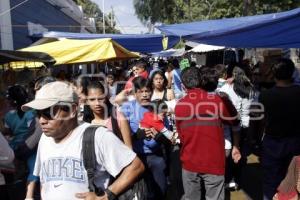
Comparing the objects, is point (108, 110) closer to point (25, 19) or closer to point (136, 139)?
point (136, 139)

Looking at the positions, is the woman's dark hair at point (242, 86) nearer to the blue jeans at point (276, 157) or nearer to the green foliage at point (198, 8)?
the blue jeans at point (276, 157)

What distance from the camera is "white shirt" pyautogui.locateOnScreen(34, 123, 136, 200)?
2443mm

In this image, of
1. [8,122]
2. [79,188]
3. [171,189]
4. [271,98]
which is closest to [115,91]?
[171,189]

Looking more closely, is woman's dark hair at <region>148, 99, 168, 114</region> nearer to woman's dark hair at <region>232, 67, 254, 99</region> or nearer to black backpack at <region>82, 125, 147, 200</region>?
woman's dark hair at <region>232, 67, 254, 99</region>

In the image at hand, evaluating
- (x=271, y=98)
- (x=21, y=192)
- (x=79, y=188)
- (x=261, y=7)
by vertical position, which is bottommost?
(x=21, y=192)

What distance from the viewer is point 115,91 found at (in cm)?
944

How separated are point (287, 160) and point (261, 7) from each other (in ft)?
77.3

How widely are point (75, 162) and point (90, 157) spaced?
0.11 meters

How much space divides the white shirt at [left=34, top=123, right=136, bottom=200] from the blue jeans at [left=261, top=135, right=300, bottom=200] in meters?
2.43

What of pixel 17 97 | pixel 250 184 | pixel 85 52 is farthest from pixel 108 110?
pixel 85 52

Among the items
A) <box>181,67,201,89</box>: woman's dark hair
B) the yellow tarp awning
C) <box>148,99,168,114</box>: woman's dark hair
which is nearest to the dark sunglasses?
<box>181,67,201,89</box>: woman's dark hair

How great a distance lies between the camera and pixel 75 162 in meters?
2.49

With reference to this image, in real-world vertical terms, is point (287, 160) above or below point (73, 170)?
below

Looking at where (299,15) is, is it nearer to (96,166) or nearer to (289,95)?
(289,95)
